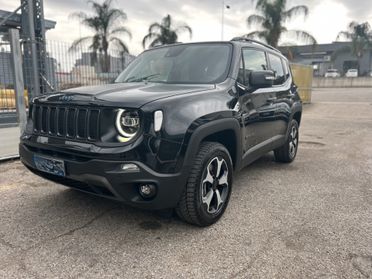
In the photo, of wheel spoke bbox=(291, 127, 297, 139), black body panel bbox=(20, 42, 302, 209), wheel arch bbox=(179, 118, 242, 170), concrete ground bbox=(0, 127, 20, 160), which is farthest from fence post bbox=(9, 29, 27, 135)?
wheel spoke bbox=(291, 127, 297, 139)

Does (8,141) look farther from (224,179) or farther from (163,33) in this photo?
(163,33)

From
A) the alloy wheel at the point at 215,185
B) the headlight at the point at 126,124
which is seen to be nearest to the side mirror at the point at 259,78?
the alloy wheel at the point at 215,185

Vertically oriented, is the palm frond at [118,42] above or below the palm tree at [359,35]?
below

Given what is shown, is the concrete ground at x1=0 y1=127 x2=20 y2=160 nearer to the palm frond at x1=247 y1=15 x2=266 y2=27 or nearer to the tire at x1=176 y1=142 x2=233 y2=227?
the tire at x1=176 y1=142 x2=233 y2=227

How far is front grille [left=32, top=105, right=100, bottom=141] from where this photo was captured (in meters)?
2.66

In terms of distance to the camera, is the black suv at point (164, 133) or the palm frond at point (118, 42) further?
the palm frond at point (118, 42)

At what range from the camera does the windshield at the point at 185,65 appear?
359 cm

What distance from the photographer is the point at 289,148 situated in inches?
212

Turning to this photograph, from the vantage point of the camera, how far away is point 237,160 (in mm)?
3521

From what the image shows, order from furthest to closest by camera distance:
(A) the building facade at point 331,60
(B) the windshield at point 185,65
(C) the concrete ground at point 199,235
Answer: (A) the building facade at point 331,60, (B) the windshield at point 185,65, (C) the concrete ground at point 199,235

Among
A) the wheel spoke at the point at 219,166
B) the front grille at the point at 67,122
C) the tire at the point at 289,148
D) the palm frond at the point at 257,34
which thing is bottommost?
the tire at the point at 289,148

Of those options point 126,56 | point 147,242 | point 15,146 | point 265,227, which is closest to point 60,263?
point 147,242

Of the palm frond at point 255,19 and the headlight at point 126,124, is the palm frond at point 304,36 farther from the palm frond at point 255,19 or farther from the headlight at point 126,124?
the headlight at point 126,124

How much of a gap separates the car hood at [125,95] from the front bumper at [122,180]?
0.47 meters
